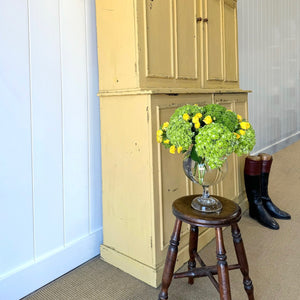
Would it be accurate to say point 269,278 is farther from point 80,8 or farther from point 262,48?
point 262,48

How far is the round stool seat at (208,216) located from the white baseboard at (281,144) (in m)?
2.96

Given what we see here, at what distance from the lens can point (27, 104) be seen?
146 centimetres

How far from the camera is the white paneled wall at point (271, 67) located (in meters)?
3.69

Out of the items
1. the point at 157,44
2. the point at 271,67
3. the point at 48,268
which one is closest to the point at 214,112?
the point at 157,44

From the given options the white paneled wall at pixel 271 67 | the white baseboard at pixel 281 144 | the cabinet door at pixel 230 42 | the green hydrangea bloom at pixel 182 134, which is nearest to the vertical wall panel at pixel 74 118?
the green hydrangea bloom at pixel 182 134

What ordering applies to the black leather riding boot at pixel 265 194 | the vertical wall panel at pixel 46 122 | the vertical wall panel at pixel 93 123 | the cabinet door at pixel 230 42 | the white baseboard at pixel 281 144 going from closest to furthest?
the vertical wall panel at pixel 46 122 → the vertical wall panel at pixel 93 123 → the cabinet door at pixel 230 42 → the black leather riding boot at pixel 265 194 → the white baseboard at pixel 281 144

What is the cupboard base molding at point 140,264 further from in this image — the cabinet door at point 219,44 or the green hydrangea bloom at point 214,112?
the cabinet door at point 219,44

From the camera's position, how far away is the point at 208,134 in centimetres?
107

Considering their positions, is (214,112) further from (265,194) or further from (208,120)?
(265,194)

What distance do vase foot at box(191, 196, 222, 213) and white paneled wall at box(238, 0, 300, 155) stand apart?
267 centimetres

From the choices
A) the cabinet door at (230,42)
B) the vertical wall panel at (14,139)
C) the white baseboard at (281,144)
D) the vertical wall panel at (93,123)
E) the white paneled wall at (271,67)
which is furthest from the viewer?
the white baseboard at (281,144)

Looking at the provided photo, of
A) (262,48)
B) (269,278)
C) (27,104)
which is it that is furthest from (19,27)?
(262,48)

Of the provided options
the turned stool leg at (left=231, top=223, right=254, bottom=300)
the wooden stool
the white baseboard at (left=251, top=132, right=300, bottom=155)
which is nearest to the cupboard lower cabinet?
the wooden stool

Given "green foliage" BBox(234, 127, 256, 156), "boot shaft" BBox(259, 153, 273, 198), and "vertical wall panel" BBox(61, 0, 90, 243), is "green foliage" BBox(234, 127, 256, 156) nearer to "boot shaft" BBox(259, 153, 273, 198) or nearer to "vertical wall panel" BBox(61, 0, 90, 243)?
"vertical wall panel" BBox(61, 0, 90, 243)
